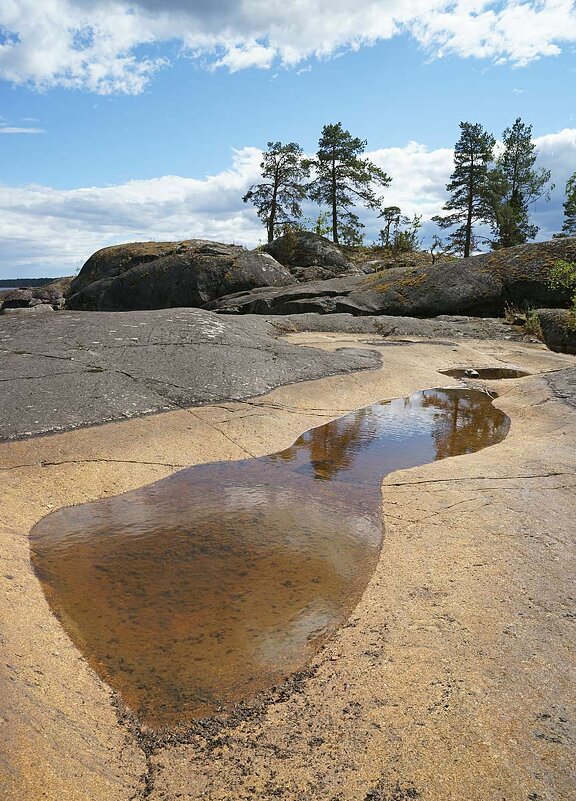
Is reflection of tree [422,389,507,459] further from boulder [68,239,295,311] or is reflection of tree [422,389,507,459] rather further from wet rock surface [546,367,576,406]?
boulder [68,239,295,311]

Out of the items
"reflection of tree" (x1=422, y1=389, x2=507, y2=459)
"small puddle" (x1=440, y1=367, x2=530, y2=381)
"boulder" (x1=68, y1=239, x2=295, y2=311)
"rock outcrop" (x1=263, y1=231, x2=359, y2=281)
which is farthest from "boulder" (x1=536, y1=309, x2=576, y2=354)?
"rock outcrop" (x1=263, y1=231, x2=359, y2=281)

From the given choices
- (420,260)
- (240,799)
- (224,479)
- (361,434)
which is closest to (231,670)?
(240,799)

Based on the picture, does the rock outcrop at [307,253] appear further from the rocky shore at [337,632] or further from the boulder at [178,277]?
the rocky shore at [337,632]

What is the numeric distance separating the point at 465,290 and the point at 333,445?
11348 mm

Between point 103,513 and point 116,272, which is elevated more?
point 116,272

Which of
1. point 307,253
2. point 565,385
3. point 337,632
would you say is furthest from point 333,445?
point 307,253

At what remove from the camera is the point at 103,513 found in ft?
13.7

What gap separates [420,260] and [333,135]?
10.3 m

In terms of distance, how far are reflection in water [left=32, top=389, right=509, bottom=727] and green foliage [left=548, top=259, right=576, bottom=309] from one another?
985 cm

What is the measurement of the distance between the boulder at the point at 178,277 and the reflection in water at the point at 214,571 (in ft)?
52.0

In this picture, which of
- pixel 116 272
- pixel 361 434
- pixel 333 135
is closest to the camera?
pixel 361 434

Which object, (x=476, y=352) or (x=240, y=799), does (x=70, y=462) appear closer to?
(x=240, y=799)

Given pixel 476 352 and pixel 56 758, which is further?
pixel 476 352

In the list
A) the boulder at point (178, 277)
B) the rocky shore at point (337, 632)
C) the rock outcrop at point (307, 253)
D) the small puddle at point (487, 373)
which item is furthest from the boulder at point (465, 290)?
the rocky shore at point (337, 632)
